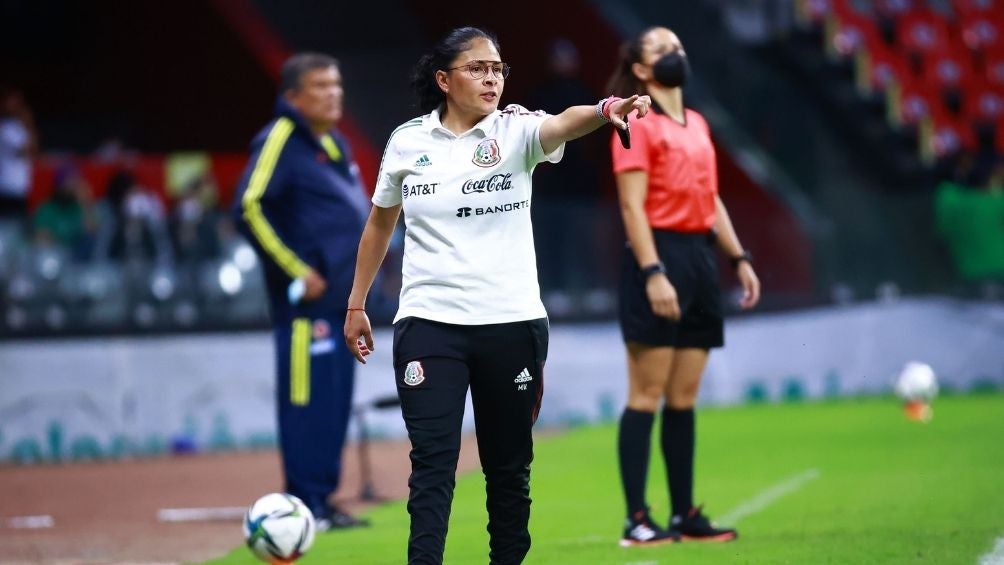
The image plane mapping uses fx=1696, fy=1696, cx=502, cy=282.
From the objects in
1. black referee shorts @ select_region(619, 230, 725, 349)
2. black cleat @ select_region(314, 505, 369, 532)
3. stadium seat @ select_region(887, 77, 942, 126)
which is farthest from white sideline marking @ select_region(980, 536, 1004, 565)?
stadium seat @ select_region(887, 77, 942, 126)

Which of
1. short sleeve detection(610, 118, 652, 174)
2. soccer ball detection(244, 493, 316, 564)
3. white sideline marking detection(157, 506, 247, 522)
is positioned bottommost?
white sideline marking detection(157, 506, 247, 522)

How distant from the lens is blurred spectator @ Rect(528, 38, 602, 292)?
16188mm

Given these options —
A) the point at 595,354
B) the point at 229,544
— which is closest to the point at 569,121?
the point at 229,544

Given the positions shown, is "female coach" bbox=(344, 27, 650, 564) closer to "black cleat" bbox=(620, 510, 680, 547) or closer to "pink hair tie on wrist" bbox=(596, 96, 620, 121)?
"pink hair tie on wrist" bbox=(596, 96, 620, 121)

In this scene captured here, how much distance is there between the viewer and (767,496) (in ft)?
32.8

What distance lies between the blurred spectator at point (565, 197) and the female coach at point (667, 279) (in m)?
7.83

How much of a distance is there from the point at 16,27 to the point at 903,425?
46.2 ft

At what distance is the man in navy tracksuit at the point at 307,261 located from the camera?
905cm

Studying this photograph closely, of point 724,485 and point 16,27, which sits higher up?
point 16,27

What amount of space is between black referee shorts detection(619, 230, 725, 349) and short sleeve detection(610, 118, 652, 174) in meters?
0.35

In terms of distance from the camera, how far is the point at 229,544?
29.1 ft

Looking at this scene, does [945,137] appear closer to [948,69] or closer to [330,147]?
[948,69]

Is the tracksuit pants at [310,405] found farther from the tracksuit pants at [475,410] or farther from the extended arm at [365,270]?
the tracksuit pants at [475,410]

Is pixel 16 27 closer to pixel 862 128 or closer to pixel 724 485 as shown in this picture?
pixel 862 128
